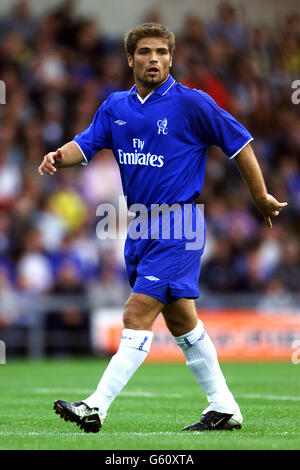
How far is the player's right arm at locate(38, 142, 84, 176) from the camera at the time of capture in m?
6.03

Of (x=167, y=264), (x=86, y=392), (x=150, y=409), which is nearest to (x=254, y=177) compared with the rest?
(x=167, y=264)

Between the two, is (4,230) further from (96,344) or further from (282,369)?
(282,369)

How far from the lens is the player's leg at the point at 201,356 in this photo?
605 cm

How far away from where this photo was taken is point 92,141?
20.8ft

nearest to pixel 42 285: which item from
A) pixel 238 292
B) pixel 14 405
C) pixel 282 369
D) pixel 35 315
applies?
pixel 35 315

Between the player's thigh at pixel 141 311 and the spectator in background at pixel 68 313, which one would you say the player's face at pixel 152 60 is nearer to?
the player's thigh at pixel 141 311

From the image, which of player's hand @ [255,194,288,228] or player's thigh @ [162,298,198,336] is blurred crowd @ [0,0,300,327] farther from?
player's hand @ [255,194,288,228]

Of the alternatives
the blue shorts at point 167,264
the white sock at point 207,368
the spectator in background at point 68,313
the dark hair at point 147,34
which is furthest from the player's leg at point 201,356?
the spectator in background at point 68,313

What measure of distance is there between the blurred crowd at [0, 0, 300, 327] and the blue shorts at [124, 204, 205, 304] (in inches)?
364

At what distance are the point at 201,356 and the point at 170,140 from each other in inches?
55.7

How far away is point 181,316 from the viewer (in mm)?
6031

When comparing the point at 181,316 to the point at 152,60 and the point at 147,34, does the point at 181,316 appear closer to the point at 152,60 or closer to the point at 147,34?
the point at 152,60

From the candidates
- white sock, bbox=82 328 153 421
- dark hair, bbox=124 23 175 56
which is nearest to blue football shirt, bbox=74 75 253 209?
dark hair, bbox=124 23 175 56
